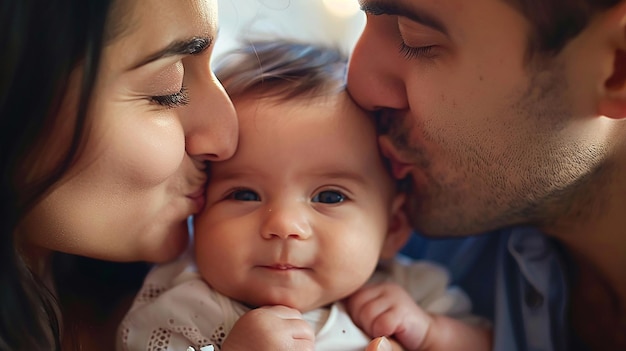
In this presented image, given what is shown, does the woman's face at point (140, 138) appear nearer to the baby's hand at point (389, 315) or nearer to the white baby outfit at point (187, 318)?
the white baby outfit at point (187, 318)

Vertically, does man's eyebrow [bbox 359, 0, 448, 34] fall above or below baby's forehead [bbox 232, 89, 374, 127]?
above

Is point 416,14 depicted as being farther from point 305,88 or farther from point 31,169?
point 31,169

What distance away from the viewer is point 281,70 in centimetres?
114

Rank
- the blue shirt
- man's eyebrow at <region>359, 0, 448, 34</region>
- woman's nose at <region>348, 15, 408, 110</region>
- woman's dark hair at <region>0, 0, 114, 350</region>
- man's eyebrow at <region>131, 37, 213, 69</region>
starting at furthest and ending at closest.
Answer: the blue shirt, woman's nose at <region>348, 15, 408, 110</region>, man's eyebrow at <region>359, 0, 448, 34</region>, man's eyebrow at <region>131, 37, 213, 69</region>, woman's dark hair at <region>0, 0, 114, 350</region>

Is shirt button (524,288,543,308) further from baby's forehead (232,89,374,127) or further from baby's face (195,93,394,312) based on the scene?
baby's forehead (232,89,374,127)

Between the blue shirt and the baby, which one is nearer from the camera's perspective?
the baby

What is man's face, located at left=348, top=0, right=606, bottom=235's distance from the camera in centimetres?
96

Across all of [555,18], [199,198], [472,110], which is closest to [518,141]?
[472,110]

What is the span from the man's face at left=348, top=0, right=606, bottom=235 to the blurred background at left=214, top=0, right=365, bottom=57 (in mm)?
142

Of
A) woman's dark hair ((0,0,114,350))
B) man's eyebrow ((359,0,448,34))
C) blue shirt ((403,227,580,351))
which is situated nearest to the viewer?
woman's dark hair ((0,0,114,350))

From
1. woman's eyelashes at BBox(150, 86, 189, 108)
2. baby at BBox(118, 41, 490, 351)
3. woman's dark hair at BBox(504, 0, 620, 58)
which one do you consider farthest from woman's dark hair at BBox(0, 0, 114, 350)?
woman's dark hair at BBox(504, 0, 620, 58)

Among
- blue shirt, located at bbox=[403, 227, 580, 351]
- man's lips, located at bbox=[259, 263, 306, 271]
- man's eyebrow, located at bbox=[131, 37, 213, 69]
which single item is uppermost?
man's eyebrow, located at bbox=[131, 37, 213, 69]

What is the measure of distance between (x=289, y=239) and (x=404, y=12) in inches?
15.3

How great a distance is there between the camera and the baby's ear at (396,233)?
4.10 feet
